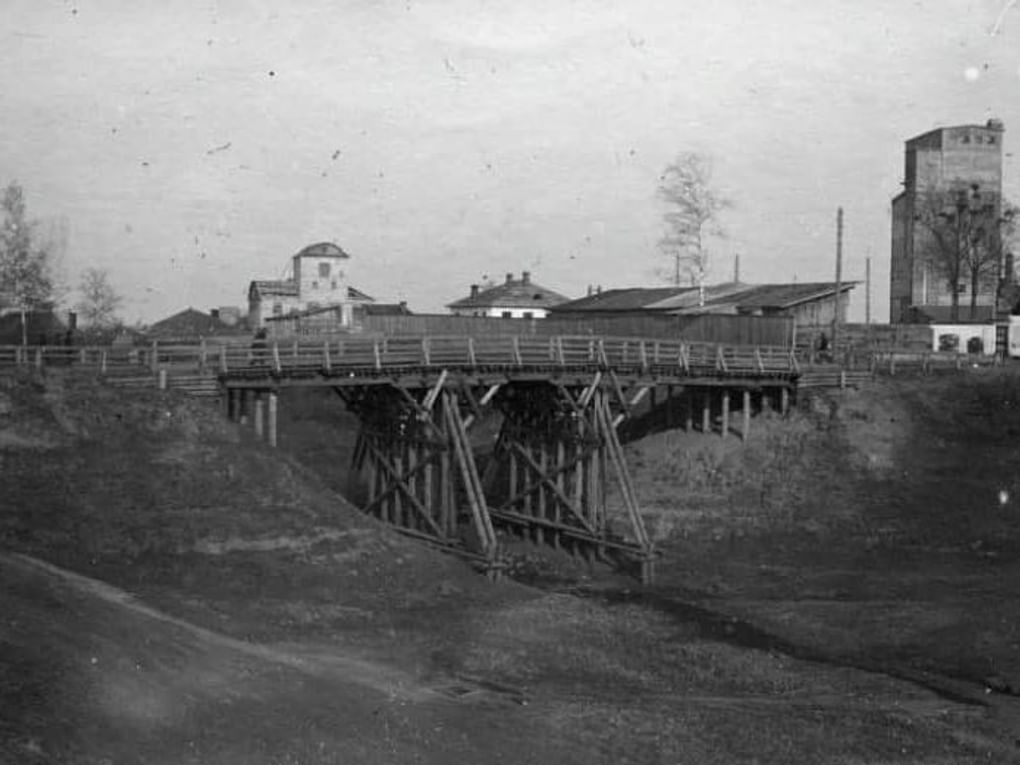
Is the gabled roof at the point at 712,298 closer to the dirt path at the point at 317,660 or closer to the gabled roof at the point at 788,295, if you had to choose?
the gabled roof at the point at 788,295

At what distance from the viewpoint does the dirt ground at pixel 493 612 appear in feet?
51.1

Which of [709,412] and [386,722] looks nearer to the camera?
[386,722]

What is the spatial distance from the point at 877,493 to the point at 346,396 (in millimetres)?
17461

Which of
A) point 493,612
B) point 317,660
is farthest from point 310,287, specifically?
point 317,660

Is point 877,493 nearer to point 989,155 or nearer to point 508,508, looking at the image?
point 508,508

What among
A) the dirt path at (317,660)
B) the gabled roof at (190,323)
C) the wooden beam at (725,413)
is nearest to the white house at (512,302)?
the gabled roof at (190,323)

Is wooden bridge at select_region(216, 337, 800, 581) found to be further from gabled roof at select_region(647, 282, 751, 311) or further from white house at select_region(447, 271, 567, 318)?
white house at select_region(447, 271, 567, 318)

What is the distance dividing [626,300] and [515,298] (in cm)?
1522

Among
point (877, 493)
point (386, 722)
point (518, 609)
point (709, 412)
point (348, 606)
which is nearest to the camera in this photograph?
point (386, 722)

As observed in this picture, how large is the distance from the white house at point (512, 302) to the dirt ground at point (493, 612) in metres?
38.8

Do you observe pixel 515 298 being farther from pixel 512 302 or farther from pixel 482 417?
pixel 482 417

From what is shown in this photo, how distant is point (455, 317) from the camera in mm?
54094

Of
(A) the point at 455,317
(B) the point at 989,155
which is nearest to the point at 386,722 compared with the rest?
(A) the point at 455,317

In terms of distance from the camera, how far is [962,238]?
74000mm
